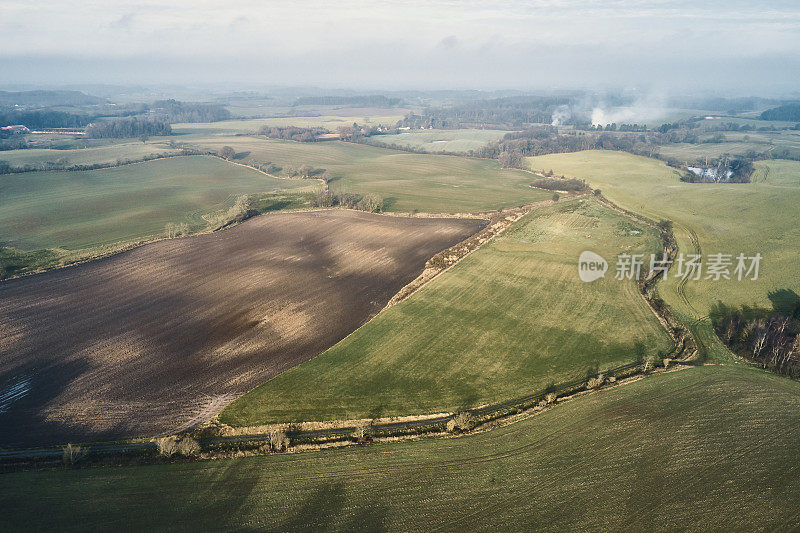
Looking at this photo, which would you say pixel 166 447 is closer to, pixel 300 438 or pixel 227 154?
pixel 300 438

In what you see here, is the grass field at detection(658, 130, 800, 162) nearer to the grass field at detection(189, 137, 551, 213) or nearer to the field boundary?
the grass field at detection(189, 137, 551, 213)

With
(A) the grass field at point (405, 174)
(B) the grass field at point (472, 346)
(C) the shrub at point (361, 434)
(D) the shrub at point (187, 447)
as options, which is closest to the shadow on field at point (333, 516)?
(C) the shrub at point (361, 434)

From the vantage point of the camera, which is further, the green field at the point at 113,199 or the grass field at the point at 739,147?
the grass field at the point at 739,147

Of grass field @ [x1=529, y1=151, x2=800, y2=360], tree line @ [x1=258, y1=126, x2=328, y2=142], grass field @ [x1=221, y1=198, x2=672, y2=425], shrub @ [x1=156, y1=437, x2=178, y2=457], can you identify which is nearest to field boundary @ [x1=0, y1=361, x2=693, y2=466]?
shrub @ [x1=156, y1=437, x2=178, y2=457]

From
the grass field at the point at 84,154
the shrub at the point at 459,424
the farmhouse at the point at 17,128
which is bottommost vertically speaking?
the shrub at the point at 459,424

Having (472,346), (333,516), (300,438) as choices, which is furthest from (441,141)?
(333,516)

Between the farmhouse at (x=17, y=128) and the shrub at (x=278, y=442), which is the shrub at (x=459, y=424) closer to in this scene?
the shrub at (x=278, y=442)
